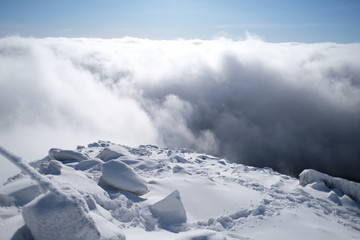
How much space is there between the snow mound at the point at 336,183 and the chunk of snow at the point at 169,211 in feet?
20.5

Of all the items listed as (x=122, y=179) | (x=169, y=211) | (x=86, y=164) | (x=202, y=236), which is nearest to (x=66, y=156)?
(x=86, y=164)

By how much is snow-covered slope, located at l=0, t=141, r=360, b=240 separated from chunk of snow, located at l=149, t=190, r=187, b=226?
0.8 inches

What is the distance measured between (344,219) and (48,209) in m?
7.37

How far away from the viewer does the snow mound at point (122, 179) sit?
6570 millimetres

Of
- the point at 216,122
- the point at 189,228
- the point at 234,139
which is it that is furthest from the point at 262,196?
the point at 216,122

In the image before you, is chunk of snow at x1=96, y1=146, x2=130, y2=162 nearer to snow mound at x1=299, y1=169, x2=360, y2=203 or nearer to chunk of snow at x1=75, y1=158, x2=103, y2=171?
chunk of snow at x1=75, y1=158, x2=103, y2=171

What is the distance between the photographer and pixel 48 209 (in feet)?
10.2

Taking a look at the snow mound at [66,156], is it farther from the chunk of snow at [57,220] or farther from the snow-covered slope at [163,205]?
the chunk of snow at [57,220]

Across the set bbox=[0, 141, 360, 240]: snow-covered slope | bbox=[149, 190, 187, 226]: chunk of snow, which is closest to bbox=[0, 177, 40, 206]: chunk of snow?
bbox=[0, 141, 360, 240]: snow-covered slope

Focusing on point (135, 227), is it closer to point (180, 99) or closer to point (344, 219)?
point (344, 219)

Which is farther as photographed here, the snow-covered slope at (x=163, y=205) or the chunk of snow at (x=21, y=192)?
the chunk of snow at (x=21, y=192)

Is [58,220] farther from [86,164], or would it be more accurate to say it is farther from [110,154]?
[110,154]

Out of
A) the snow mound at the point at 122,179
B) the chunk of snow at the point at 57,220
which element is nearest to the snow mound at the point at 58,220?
the chunk of snow at the point at 57,220

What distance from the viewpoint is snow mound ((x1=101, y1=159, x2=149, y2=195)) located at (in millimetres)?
6570
